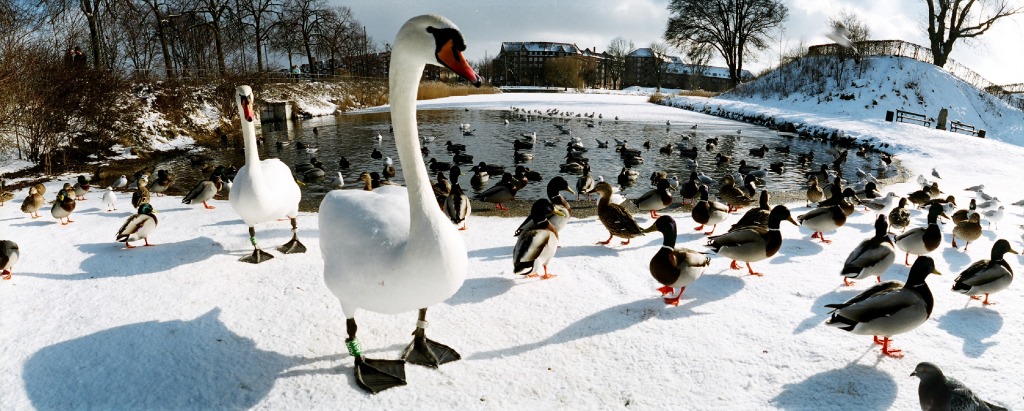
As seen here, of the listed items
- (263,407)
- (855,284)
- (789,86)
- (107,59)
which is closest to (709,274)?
(855,284)

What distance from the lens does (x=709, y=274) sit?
604cm

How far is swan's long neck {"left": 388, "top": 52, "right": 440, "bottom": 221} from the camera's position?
329 cm

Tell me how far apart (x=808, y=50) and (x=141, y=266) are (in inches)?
2086

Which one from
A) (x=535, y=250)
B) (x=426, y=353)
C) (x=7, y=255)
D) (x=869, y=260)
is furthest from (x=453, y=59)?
(x=7, y=255)

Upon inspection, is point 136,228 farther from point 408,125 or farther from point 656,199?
point 656,199

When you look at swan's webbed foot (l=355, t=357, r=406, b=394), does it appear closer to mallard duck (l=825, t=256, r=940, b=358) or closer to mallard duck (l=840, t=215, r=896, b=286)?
mallard duck (l=825, t=256, r=940, b=358)

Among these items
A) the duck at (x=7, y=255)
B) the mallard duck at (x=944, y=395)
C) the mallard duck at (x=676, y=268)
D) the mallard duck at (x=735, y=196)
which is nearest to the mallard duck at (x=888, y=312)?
the mallard duck at (x=944, y=395)

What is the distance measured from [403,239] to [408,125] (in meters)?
0.80

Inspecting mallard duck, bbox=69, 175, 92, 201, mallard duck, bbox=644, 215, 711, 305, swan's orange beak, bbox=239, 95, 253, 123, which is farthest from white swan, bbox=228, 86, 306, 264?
mallard duck, bbox=69, 175, 92, 201

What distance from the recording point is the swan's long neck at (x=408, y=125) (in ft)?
10.8

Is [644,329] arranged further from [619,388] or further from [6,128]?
[6,128]

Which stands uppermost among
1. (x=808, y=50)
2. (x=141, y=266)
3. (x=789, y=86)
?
(x=808, y=50)

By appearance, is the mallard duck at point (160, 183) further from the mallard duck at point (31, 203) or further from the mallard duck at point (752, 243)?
the mallard duck at point (752, 243)

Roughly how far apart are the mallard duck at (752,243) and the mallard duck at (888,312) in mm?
1504
